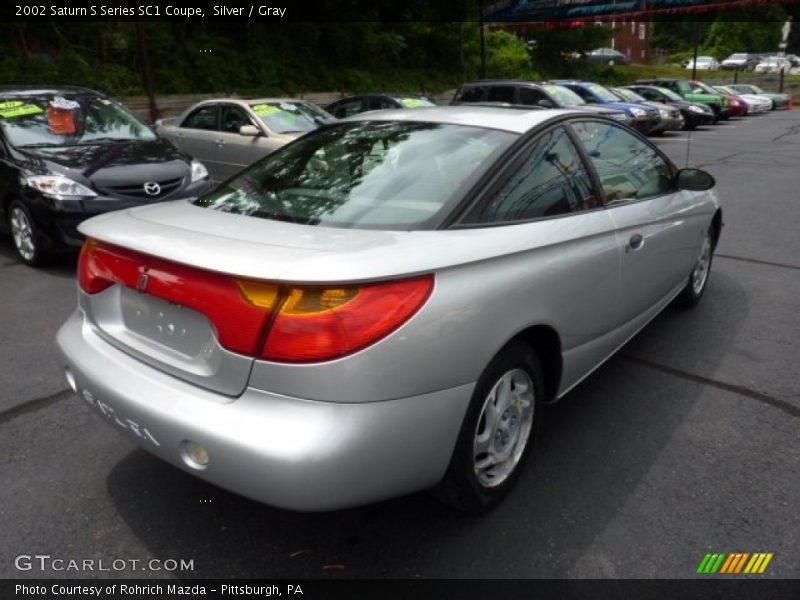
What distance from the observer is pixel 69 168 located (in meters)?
5.89

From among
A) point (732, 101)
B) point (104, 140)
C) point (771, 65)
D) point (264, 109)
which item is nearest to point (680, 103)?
point (732, 101)

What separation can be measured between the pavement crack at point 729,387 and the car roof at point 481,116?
157cm

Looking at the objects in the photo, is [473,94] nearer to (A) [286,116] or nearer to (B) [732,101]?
(A) [286,116]

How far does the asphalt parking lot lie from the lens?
238 centimetres

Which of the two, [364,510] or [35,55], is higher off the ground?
[35,55]

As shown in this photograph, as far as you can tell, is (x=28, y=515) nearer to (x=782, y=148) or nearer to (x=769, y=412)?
(x=769, y=412)

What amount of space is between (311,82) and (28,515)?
20.3 meters

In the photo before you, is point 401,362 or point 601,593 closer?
point 401,362

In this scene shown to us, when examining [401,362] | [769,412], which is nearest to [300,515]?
[401,362]

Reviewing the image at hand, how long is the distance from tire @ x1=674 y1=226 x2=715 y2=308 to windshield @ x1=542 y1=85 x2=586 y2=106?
10.3m

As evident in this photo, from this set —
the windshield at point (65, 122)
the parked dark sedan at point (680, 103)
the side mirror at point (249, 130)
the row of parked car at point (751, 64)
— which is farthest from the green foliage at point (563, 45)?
the windshield at point (65, 122)

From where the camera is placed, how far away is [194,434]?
2.07 metres

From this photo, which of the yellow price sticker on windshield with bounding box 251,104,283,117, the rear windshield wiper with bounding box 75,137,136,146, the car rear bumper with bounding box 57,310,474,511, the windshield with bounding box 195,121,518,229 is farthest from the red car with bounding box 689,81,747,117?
the car rear bumper with bounding box 57,310,474,511

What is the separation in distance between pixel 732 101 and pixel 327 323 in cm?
2807
